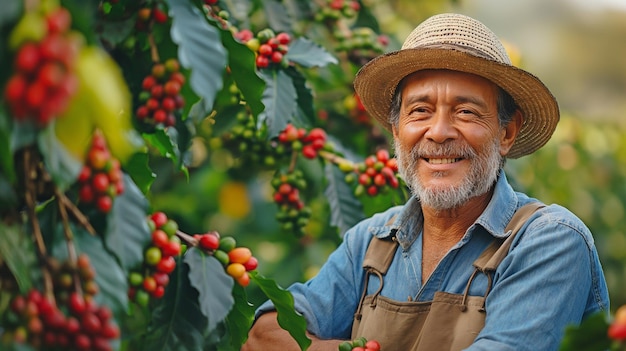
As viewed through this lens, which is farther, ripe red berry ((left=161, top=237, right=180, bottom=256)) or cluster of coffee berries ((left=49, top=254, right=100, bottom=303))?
ripe red berry ((left=161, top=237, right=180, bottom=256))

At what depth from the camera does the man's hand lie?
107 inches

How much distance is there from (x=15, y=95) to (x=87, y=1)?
17.6 inches

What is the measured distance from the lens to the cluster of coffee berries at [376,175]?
3.25 m

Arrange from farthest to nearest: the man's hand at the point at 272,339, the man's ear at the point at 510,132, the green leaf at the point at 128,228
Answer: the man's ear at the point at 510,132 < the man's hand at the point at 272,339 < the green leaf at the point at 128,228

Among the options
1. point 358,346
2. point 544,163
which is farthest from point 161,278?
point 544,163

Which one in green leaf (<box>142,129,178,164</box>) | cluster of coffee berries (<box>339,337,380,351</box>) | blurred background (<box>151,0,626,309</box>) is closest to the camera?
green leaf (<box>142,129,178,164</box>)

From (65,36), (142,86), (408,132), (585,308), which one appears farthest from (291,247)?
(65,36)

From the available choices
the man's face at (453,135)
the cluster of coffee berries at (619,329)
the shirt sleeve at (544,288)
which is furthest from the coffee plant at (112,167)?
the cluster of coffee berries at (619,329)

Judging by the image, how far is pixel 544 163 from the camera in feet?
19.9

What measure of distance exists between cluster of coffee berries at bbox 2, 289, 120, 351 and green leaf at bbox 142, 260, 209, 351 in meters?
0.51

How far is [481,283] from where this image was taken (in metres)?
2.60

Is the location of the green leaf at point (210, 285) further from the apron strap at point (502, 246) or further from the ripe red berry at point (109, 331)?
the apron strap at point (502, 246)

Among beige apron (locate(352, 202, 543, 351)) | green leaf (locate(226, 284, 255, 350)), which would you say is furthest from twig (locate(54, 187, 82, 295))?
beige apron (locate(352, 202, 543, 351))

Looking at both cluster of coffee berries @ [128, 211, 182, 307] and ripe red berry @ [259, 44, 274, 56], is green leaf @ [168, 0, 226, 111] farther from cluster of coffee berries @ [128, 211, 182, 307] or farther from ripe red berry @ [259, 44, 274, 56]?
ripe red berry @ [259, 44, 274, 56]
